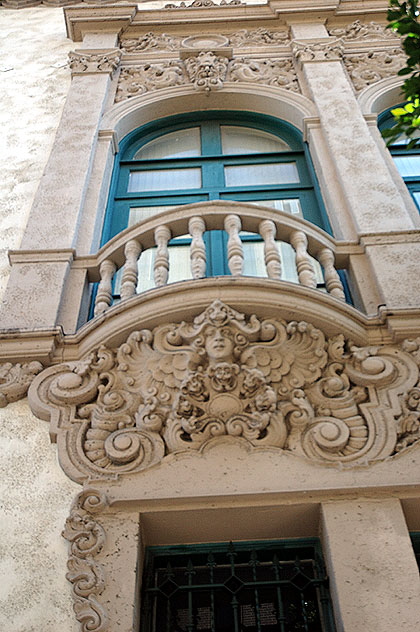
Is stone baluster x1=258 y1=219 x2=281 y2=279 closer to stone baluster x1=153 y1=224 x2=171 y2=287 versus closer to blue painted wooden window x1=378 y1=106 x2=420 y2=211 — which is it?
stone baluster x1=153 y1=224 x2=171 y2=287

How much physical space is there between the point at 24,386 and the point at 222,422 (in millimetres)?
1385

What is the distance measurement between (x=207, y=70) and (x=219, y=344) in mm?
5485

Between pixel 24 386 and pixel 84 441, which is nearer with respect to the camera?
pixel 84 441

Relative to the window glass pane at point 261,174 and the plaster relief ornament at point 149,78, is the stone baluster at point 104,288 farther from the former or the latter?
the plaster relief ornament at point 149,78

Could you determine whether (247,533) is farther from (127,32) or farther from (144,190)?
(127,32)

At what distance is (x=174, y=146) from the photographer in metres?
8.26

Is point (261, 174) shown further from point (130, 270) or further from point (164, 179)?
point (130, 270)

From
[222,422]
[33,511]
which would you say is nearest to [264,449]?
[222,422]

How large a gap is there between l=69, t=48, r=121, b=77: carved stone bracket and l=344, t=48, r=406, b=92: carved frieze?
10.0 feet

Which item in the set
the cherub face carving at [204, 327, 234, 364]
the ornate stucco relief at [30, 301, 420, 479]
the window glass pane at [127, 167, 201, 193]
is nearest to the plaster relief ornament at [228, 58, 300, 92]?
the window glass pane at [127, 167, 201, 193]

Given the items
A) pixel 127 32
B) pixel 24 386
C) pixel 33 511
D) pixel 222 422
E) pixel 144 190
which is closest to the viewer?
pixel 33 511

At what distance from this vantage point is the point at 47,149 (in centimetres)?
738

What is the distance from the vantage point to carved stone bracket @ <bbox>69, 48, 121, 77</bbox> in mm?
8633

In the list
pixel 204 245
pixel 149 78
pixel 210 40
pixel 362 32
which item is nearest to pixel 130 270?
pixel 204 245
